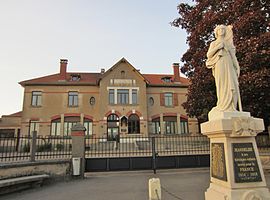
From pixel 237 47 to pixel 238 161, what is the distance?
8.58m

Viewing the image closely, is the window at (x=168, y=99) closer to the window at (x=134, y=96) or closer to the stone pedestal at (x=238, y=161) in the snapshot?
the window at (x=134, y=96)

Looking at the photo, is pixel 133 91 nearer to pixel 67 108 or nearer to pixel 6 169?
pixel 67 108

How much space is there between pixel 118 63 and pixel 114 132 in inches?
396

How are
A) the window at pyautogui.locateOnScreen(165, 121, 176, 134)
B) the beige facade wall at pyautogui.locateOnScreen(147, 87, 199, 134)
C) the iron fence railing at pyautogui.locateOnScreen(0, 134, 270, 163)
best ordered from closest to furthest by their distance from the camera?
the iron fence railing at pyautogui.locateOnScreen(0, 134, 270, 163) < the window at pyautogui.locateOnScreen(165, 121, 176, 134) < the beige facade wall at pyautogui.locateOnScreen(147, 87, 199, 134)

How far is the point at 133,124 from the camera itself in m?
29.9

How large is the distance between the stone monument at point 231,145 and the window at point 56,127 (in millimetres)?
27319

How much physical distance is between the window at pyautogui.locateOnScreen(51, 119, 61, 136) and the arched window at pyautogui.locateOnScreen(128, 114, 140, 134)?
32.4ft

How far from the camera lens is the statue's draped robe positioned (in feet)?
16.5

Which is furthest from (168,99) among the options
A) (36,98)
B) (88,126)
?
(36,98)

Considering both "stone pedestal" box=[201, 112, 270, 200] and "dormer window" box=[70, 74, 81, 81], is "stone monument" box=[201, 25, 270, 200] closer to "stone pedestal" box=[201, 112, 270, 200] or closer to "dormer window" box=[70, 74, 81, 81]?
"stone pedestal" box=[201, 112, 270, 200]

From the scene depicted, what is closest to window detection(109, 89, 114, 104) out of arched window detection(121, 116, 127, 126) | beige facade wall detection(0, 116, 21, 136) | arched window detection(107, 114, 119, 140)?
arched window detection(107, 114, 119, 140)

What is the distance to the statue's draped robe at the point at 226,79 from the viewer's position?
504 centimetres

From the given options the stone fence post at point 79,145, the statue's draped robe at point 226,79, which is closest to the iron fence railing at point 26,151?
the stone fence post at point 79,145

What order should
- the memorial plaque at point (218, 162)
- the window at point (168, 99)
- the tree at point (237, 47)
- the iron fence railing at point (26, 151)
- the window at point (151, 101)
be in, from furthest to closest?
the window at point (168, 99), the window at point (151, 101), the tree at point (237, 47), the iron fence railing at point (26, 151), the memorial plaque at point (218, 162)
